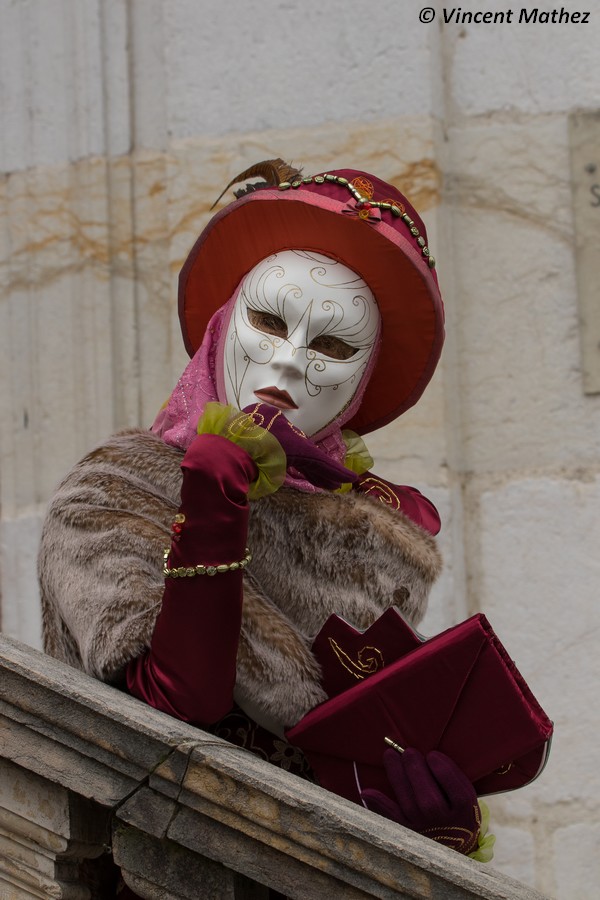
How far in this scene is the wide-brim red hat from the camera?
8.26 ft

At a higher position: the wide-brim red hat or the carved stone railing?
the wide-brim red hat

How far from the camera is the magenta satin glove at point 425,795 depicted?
221 cm

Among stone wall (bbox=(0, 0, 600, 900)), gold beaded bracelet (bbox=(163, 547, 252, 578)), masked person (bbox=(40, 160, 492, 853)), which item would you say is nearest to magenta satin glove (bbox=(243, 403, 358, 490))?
masked person (bbox=(40, 160, 492, 853))

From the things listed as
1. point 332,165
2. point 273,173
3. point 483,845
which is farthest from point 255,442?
point 332,165

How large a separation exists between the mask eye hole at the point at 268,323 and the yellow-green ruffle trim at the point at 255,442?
27cm

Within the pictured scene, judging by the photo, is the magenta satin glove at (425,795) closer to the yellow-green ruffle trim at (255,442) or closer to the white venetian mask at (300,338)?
the yellow-green ruffle trim at (255,442)

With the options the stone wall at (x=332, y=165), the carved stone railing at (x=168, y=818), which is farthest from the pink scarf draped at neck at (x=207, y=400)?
the stone wall at (x=332, y=165)

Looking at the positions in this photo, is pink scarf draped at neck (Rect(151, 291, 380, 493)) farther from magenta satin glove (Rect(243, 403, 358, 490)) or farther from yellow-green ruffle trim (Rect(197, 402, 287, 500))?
yellow-green ruffle trim (Rect(197, 402, 287, 500))

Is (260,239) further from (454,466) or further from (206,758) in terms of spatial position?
(454,466)

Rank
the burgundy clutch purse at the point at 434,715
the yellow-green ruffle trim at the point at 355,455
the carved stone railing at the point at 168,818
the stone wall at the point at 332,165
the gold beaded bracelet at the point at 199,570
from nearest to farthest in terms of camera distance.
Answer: the carved stone railing at the point at 168,818 → the gold beaded bracelet at the point at 199,570 → the burgundy clutch purse at the point at 434,715 → the yellow-green ruffle trim at the point at 355,455 → the stone wall at the point at 332,165

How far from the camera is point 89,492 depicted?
2344mm

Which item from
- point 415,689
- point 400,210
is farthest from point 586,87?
point 415,689

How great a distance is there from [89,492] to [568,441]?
1.63m

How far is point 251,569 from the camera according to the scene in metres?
2.38
